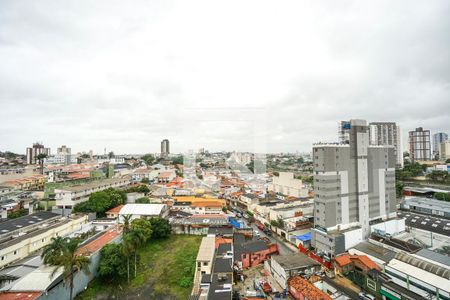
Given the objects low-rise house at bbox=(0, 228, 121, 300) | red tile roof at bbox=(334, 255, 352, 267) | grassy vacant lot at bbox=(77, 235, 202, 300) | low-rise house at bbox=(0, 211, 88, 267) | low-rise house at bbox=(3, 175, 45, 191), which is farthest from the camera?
low-rise house at bbox=(3, 175, 45, 191)

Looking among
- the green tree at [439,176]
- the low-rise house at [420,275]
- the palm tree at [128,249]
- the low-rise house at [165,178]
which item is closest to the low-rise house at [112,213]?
the palm tree at [128,249]

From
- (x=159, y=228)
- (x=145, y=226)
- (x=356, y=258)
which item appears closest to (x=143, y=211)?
(x=159, y=228)

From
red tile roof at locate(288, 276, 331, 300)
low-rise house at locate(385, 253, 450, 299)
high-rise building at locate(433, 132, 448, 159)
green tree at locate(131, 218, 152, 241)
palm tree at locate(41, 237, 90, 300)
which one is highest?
high-rise building at locate(433, 132, 448, 159)

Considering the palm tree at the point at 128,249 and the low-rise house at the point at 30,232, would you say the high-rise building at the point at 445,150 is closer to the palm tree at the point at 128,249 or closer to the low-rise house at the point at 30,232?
the palm tree at the point at 128,249

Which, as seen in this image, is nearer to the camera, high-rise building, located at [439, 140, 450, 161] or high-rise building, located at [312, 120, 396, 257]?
high-rise building, located at [312, 120, 396, 257]

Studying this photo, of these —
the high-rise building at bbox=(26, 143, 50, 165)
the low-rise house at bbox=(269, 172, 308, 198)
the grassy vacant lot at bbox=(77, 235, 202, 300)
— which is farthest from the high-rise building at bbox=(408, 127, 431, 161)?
the high-rise building at bbox=(26, 143, 50, 165)

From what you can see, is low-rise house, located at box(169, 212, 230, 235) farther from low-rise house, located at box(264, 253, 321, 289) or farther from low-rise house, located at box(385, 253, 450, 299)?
low-rise house, located at box(385, 253, 450, 299)
